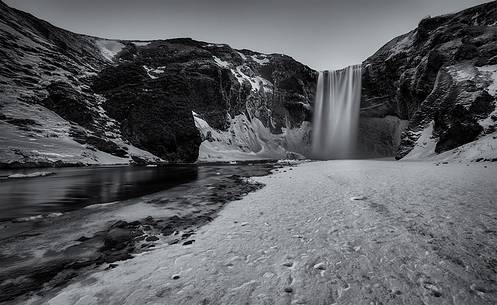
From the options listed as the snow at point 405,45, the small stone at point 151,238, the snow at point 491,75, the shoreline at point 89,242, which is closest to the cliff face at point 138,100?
the snow at point 405,45

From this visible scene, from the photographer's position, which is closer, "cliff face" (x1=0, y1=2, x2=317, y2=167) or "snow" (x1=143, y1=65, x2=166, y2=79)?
"cliff face" (x1=0, y1=2, x2=317, y2=167)

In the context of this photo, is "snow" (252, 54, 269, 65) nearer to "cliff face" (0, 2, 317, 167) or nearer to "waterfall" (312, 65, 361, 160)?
"cliff face" (0, 2, 317, 167)

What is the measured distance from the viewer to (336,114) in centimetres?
7919

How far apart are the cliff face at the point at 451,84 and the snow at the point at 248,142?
3210 centimetres

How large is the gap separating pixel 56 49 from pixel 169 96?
3034cm

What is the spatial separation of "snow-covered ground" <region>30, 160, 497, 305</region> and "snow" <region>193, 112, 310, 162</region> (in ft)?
164

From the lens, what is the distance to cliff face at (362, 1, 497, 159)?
1024 inches

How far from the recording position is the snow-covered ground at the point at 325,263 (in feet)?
9.08

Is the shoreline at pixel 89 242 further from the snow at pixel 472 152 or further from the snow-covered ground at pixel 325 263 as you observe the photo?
the snow at pixel 472 152

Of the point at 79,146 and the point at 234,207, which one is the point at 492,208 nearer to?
the point at 234,207

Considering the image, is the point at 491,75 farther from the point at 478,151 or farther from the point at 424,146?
the point at 478,151

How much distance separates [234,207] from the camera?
25.6 feet

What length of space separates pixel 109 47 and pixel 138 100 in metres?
46.4

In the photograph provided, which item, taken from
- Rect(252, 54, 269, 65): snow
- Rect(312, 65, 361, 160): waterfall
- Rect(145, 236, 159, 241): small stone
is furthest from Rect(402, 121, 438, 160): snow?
Rect(252, 54, 269, 65): snow
